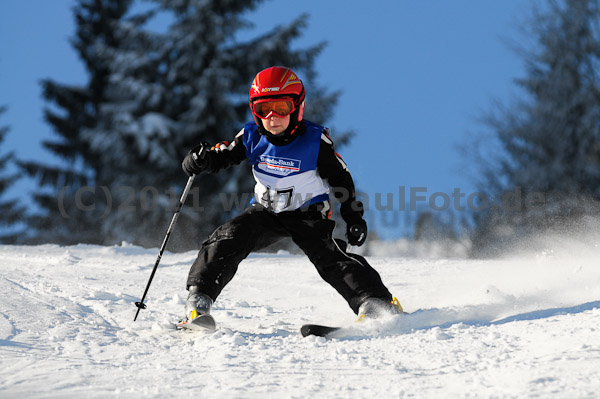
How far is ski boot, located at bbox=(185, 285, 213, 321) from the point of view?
121 inches

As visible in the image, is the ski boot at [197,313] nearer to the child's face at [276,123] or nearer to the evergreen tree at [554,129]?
the child's face at [276,123]

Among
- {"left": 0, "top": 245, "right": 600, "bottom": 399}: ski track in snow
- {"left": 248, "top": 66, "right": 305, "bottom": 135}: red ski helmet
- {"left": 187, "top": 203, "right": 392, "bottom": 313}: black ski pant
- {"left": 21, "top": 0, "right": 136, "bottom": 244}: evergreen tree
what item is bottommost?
{"left": 0, "top": 245, "right": 600, "bottom": 399}: ski track in snow

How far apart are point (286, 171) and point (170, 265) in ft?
8.77

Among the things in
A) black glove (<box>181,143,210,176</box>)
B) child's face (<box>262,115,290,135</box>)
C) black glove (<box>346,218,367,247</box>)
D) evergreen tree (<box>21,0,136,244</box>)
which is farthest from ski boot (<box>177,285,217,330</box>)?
evergreen tree (<box>21,0,136,244</box>)

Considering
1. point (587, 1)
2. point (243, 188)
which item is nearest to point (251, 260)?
point (243, 188)

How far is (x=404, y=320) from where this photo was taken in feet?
10.1

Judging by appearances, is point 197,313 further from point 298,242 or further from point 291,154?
point 291,154

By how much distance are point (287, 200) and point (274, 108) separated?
22.0 inches

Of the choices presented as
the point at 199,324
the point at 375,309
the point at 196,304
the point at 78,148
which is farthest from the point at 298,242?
the point at 78,148

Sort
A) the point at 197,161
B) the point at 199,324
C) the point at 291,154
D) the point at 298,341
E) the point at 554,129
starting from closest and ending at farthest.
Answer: the point at 298,341, the point at 199,324, the point at 291,154, the point at 197,161, the point at 554,129

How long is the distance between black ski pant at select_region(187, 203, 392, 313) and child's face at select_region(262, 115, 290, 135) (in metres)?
0.50

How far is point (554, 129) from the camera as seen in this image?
18234 mm

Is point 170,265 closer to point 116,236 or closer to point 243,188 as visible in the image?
point 243,188

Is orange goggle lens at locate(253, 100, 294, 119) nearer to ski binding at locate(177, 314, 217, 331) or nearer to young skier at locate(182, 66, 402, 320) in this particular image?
young skier at locate(182, 66, 402, 320)
